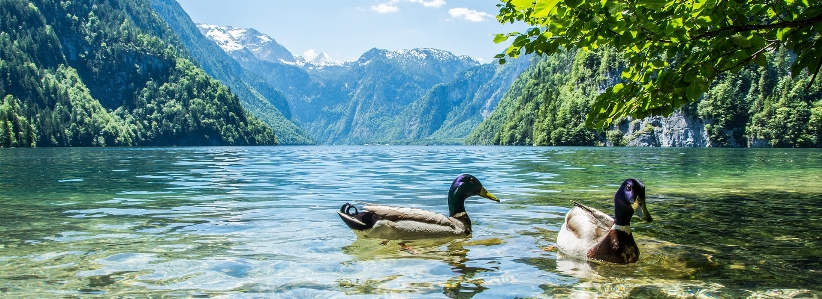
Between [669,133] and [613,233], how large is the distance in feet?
554

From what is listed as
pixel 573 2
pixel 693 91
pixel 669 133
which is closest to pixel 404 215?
pixel 693 91

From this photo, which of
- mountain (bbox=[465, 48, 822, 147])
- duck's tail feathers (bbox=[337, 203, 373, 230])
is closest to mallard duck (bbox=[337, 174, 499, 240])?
duck's tail feathers (bbox=[337, 203, 373, 230])

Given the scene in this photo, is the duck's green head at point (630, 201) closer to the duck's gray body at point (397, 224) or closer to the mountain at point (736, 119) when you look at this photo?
the duck's gray body at point (397, 224)

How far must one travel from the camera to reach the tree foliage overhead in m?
9.21

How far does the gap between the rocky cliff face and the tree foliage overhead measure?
159 metres

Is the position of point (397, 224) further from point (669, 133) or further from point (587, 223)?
point (669, 133)

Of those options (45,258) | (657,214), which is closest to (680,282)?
(657,214)

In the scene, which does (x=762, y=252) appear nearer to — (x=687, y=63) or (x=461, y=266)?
(x=687, y=63)

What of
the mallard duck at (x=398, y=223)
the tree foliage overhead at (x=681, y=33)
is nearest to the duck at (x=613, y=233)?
the tree foliage overhead at (x=681, y=33)

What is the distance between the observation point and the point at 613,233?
10.9m

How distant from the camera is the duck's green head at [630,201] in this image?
404 inches

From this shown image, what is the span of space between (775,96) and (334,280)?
162 m

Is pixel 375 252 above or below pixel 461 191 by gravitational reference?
below

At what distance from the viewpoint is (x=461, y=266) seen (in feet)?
35.9
